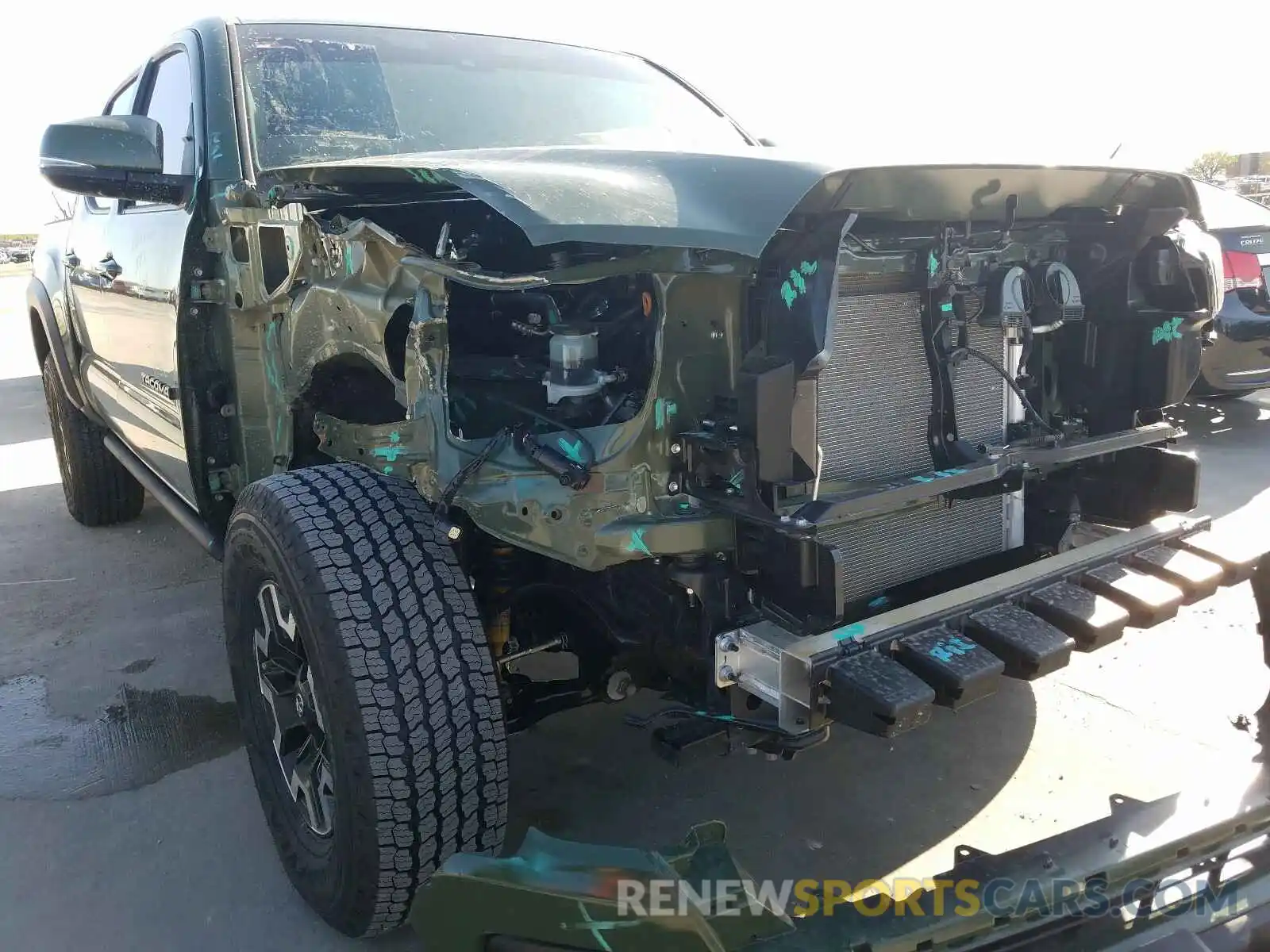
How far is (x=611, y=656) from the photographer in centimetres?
246

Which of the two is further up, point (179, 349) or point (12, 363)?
point (179, 349)

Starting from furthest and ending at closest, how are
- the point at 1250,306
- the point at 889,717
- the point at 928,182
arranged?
the point at 1250,306
the point at 928,182
the point at 889,717

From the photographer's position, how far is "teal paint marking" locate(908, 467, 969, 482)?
2.19 metres

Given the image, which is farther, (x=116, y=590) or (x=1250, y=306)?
(x=1250, y=306)

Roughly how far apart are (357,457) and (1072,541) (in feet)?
6.01

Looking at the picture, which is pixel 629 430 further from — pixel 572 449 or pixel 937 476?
pixel 937 476

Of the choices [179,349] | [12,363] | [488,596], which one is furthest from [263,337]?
[12,363]

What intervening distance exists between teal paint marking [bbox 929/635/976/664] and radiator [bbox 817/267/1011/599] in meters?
0.23

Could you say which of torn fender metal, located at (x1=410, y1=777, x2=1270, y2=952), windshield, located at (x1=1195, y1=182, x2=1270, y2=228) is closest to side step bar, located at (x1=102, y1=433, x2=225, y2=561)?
torn fender metal, located at (x1=410, y1=777, x2=1270, y2=952)

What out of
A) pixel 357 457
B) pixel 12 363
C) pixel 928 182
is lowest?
pixel 12 363

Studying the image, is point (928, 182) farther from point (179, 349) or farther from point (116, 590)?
point (116, 590)

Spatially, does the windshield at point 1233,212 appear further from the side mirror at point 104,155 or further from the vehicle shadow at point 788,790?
the side mirror at point 104,155

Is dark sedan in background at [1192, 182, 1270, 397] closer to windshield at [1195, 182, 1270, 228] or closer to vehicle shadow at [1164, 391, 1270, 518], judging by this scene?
windshield at [1195, 182, 1270, 228]

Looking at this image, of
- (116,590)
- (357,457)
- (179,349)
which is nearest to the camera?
(357,457)
